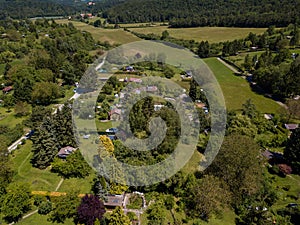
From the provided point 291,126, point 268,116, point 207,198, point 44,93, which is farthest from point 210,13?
point 207,198

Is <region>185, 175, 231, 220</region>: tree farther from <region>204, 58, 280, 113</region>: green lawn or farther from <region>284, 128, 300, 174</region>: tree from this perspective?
<region>204, 58, 280, 113</region>: green lawn

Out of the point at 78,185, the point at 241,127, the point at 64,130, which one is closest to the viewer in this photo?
the point at 78,185

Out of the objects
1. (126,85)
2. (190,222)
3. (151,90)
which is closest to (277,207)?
(190,222)

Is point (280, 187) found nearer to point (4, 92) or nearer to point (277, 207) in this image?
point (277, 207)

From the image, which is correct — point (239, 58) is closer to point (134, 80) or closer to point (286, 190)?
point (134, 80)

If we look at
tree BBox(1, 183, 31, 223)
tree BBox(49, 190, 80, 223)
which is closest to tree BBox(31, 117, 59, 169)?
tree BBox(1, 183, 31, 223)

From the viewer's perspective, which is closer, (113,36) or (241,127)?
(241,127)

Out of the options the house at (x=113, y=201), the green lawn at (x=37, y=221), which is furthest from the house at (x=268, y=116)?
the green lawn at (x=37, y=221)
